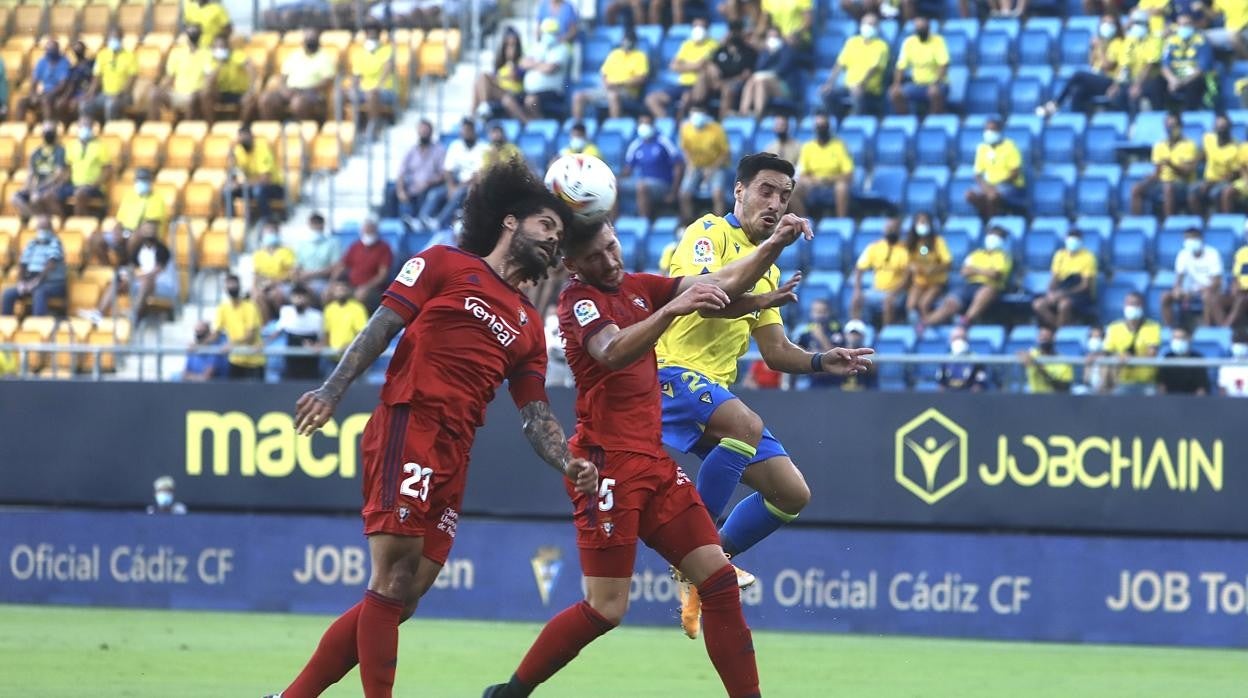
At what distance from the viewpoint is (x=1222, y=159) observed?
1947cm

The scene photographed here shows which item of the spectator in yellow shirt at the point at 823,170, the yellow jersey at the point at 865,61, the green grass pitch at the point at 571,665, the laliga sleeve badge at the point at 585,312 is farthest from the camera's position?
the yellow jersey at the point at 865,61

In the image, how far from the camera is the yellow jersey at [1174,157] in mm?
19703

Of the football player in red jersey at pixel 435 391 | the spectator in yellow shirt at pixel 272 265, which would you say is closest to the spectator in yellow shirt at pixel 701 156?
the spectator in yellow shirt at pixel 272 265

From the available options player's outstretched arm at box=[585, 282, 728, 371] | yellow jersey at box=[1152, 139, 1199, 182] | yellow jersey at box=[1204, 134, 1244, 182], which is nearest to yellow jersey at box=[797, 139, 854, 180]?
yellow jersey at box=[1152, 139, 1199, 182]

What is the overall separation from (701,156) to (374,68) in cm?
536

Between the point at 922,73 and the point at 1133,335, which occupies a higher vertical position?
the point at 922,73

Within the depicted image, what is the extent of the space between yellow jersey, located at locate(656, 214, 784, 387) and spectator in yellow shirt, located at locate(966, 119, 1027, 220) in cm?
1019

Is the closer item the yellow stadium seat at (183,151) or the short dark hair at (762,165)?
the short dark hair at (762,165)

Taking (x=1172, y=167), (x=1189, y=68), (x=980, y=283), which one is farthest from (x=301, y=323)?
(x=1189, y=68)

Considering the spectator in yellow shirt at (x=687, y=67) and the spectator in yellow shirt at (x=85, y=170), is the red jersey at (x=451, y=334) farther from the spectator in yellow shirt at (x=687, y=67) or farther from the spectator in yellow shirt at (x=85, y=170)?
the spectator in yellow shirt at (x=85, y=170)

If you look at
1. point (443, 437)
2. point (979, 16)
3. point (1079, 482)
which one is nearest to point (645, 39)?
point (979, 16)

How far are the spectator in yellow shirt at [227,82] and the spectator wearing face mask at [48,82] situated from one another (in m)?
1.94

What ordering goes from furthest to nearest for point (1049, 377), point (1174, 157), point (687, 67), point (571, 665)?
point (687, 67) → point (1174, 157) → point (1049, 377) → point (571, 665)

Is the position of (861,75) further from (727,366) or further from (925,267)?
(727,366)
